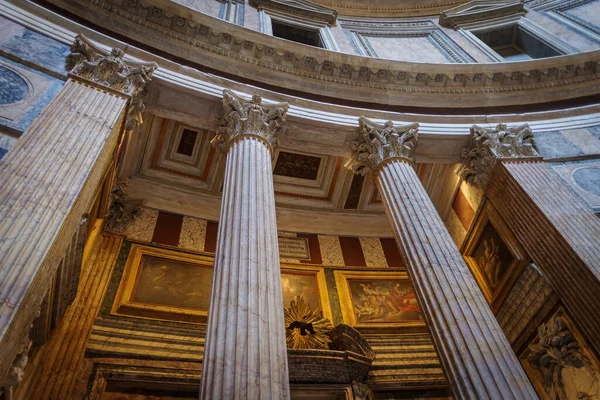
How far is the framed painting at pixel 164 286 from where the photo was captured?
308 inches

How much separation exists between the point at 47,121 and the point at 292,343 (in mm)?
5424

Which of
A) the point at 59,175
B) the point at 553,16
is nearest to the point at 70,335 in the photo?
the point at 59,175

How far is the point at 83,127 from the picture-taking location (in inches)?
207

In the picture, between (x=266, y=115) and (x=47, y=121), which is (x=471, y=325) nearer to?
(x=266, y=115)

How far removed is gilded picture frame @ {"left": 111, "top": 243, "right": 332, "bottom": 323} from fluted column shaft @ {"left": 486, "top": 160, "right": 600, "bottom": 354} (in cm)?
410

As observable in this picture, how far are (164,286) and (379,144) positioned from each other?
4.81m

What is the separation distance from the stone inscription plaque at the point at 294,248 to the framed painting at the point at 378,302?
2.95 ft

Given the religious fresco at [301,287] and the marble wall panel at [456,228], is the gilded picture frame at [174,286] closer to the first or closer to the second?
the religious fresco at [301,287]

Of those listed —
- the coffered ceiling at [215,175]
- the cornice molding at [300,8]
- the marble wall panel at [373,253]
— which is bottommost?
the marble wall panel at [373,253]

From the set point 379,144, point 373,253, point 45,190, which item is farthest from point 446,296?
point 373,253

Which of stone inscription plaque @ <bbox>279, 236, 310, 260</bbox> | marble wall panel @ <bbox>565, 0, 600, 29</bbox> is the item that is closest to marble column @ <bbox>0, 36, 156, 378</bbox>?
stone inscription plaque @ <bbox>279, 236, 310, 260</bbox>

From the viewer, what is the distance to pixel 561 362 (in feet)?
20.3

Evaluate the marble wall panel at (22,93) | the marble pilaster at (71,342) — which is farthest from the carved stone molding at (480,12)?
the marble pilaster at (71,342)

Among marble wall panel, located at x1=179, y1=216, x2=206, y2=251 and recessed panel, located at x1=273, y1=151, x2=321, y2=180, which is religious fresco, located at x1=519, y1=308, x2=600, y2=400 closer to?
recessed panel, located at x1=273, y1=151, x2=321, y2=180
